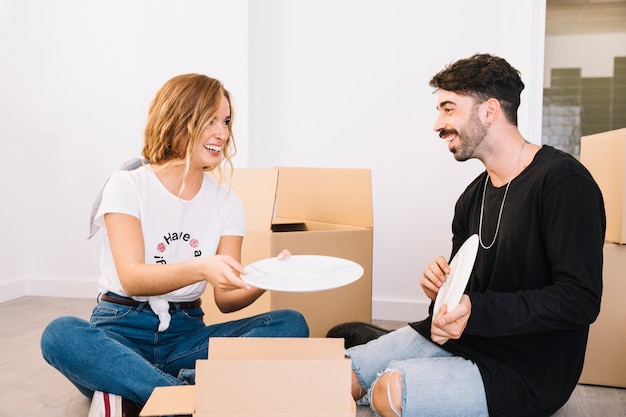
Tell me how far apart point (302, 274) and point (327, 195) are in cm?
110

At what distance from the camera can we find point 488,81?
151 cm

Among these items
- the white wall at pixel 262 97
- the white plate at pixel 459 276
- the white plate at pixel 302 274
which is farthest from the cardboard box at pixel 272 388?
the white wall at pixel 262 97

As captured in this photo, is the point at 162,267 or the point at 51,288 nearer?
the point at 162,267

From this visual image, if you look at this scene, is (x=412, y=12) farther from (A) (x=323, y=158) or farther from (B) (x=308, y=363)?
(B) (x=308, y=363)

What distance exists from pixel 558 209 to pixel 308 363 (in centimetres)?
70

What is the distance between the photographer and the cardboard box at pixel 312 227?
6.84 ft

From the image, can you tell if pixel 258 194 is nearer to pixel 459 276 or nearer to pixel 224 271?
pixel 224 271

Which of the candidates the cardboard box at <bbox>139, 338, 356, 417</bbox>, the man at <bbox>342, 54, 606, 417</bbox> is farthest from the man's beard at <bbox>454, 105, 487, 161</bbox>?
the cardboard box at <bbox>139, 338, 356, 417</bbox>

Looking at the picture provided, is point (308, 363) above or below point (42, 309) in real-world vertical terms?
above

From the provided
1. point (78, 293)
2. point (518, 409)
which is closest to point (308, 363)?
point (518, 409)


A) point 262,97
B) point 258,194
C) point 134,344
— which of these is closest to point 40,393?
point 134,344

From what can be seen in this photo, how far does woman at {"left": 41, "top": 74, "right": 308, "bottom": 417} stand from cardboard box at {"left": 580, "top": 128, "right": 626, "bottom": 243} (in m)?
1.02

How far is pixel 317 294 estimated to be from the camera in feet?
7.13

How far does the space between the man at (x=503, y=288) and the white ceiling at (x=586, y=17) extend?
2.29m
